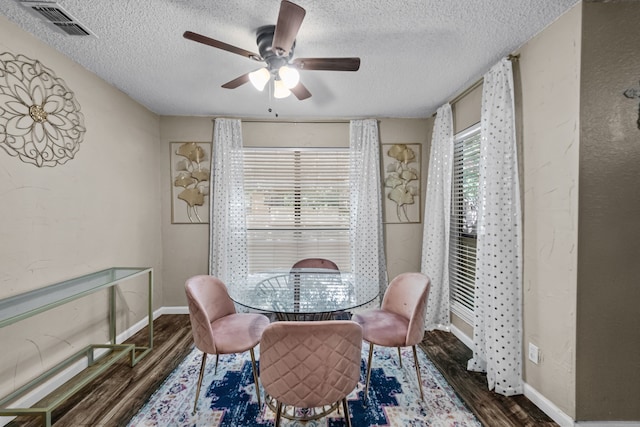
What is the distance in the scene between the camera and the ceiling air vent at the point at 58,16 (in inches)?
62.0

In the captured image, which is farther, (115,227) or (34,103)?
(115,227)

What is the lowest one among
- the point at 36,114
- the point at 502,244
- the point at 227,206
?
the point at 502,244

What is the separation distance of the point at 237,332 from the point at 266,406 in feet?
1.77

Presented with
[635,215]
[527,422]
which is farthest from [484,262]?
[527,422]

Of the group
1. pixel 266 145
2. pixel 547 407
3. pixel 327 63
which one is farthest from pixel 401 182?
pixel 547 407

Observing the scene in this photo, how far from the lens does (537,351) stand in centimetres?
186

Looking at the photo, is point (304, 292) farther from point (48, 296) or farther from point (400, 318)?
point (48, 296)

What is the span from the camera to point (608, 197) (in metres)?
1.55

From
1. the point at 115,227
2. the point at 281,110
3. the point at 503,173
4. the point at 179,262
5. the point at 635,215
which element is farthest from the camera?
the point at 179,262

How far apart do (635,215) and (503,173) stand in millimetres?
719

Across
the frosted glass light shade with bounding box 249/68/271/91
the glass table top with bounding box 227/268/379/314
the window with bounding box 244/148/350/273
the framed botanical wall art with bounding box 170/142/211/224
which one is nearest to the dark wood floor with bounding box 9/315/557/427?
the glass table top with bounding box 227/268/379/314

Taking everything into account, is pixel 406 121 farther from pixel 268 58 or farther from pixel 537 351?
pixel 537 351

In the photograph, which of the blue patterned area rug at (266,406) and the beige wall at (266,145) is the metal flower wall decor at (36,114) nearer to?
the beige wall at (266,145)

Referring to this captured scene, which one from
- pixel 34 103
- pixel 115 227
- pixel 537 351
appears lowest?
pixel 537 351
